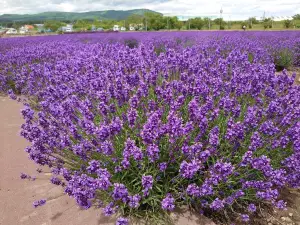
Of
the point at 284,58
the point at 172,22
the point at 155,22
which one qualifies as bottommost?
the point at 284,58

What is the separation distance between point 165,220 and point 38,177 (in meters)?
1.69

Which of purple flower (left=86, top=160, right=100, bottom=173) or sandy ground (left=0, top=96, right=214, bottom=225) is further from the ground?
purple flower (left=86, top=160, right=100, bottom=173)

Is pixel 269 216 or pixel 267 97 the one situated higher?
pixel 267 97

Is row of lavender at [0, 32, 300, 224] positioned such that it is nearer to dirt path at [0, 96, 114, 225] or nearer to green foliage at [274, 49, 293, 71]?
dirt path at [0, 96, 114, 225]

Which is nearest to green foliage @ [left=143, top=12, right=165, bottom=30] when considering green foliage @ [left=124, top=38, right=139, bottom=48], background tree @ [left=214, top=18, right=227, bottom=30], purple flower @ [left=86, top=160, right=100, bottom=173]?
background tree @ [left=214, top=18, right=227, bottom=30]

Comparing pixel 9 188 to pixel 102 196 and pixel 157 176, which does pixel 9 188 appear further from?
pixel 157 176

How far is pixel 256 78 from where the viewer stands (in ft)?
9.62

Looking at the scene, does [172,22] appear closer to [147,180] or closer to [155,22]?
[155,22]

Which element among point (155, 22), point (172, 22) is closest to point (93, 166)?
point (155, 22)

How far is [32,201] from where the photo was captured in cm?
254

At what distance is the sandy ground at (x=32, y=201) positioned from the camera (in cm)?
230

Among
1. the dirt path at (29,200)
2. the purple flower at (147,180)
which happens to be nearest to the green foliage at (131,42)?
the dirt path at (29,200)

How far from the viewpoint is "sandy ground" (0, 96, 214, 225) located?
2.30 metres

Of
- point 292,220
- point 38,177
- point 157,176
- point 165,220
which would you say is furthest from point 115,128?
point 292,220
